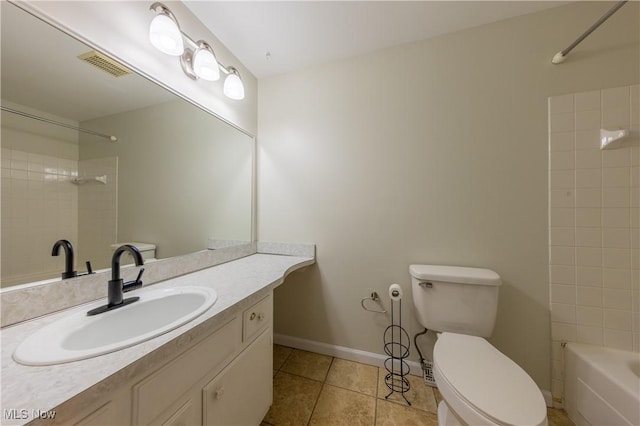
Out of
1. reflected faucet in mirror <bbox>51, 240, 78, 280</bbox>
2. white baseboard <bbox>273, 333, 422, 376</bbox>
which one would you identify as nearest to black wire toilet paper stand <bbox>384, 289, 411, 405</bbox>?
white baseboard <bbox>273, 333, 422, 376</bbox>

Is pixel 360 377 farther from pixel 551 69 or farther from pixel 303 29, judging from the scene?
pixel 303 29

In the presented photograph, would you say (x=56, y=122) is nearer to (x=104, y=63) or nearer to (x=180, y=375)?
(x=104, y=63)

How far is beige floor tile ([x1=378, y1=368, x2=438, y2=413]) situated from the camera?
1.21 m

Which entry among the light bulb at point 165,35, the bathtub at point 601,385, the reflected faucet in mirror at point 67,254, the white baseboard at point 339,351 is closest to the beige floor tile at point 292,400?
the white baseboard at point 339,351

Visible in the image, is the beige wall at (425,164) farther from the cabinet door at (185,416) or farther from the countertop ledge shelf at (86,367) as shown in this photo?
the cabinet door at (185,416)

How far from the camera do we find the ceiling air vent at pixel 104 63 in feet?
2.76

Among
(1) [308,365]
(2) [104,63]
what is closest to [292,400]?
(1) [308,365]

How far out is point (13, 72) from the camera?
675mm

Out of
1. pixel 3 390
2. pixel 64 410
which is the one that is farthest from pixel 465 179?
pixel 3 390

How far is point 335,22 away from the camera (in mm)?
1309

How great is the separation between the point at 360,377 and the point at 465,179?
1.51 m

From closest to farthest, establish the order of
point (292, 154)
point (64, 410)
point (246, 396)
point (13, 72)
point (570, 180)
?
point (64, 410)
point (13, 72)
point (246, 396)
point (570, 180)
point (292, 154)

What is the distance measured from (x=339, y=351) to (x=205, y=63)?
2.13 metres

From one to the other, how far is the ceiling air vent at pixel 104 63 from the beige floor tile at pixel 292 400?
6.19 ft
